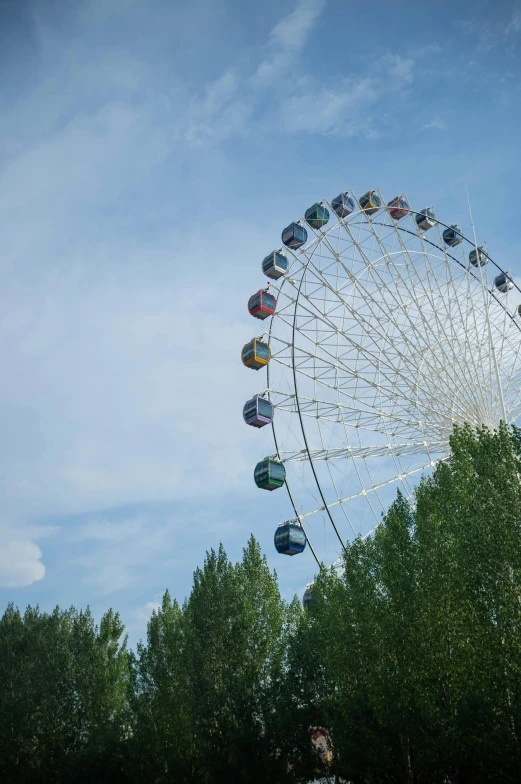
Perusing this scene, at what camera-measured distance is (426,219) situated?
156 ft

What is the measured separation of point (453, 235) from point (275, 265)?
51.0 feet

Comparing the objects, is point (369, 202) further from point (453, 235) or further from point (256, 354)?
point (256, 354)

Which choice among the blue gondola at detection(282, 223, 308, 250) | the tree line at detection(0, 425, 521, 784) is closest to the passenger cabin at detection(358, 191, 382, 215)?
the blue gondola at detection(282, 223, 308, 250)

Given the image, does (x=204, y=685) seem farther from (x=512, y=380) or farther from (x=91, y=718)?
(x=512, y=380)

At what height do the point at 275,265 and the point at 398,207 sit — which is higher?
the point at 398,207

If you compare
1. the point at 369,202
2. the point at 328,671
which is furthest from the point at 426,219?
the point at 328,671

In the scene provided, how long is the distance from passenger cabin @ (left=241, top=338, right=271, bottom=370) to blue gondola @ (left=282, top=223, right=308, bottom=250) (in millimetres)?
7298

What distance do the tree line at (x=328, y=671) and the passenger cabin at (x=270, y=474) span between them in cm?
445

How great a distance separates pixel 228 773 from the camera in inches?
1085

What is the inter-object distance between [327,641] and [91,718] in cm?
1719

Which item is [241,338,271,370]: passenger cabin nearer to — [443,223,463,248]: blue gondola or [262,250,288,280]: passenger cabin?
[262,250,288,280]: passenger cabin

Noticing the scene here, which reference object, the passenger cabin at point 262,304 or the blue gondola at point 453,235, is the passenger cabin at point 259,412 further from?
the blue gondola at point 453,235

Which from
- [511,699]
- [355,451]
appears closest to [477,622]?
[511,699]

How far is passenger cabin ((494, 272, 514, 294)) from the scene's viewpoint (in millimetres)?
49125
